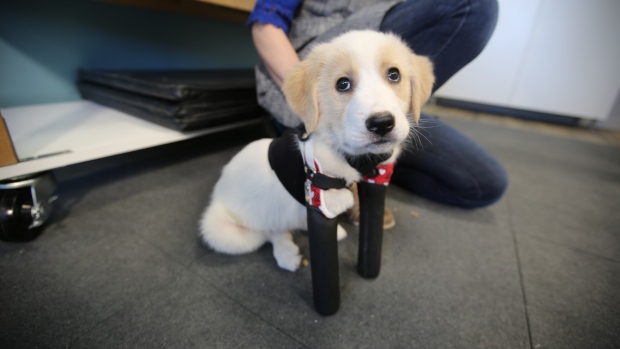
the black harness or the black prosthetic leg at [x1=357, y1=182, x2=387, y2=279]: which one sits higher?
the black harness

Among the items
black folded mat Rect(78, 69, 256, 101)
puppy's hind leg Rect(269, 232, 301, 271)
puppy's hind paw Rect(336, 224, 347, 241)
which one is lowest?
puppy's hind paw Rect(336, 224, 347, 241)

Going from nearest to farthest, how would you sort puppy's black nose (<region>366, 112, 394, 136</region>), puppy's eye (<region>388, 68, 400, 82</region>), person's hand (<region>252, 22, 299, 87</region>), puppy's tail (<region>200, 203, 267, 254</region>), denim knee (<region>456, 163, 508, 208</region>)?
puppy's black nose (<region>366, 112, 394, 136</region>) < puppy's eye (<region>388, 68, 400, 82</region>) < puppy's tail (<region>200, 203, 267, 254</region>) < person's hand (<region>252, 22, 299, 87</region>) < denim knee (<region>456, 163, 508, 208</region>)

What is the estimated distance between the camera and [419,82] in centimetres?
65

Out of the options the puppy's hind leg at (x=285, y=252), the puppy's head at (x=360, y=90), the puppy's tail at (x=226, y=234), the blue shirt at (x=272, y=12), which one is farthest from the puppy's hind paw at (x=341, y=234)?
the blue shirt at (x=272, y=12)

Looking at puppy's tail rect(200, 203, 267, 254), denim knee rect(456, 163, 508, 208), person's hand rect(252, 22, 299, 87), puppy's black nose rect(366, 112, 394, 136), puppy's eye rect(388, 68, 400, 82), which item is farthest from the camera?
denim knee rect(456, 163, 508, 208)

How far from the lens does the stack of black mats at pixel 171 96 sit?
1.16 metres

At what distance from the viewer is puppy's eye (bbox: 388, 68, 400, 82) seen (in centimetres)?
61

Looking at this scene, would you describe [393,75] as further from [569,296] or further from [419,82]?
[569,296]

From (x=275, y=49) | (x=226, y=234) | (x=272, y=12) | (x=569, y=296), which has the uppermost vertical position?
(x=272, y=12)

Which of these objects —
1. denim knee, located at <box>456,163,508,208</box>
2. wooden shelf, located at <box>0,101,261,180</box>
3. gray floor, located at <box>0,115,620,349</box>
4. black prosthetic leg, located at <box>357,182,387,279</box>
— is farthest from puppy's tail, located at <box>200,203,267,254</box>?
denim knee, located at <box>456,163,508,208</box>

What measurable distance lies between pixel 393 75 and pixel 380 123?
0.18 metres

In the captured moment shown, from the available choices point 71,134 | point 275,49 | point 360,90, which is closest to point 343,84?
point 360,90

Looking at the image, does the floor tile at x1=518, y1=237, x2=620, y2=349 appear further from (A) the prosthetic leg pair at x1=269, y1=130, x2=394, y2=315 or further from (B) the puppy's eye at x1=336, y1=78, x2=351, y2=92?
(B) the puppy's eye at x1=336, y1=78, x2=351, y2=92

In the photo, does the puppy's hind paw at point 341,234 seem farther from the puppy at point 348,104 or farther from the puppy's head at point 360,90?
the puppy's head at point 360,90
